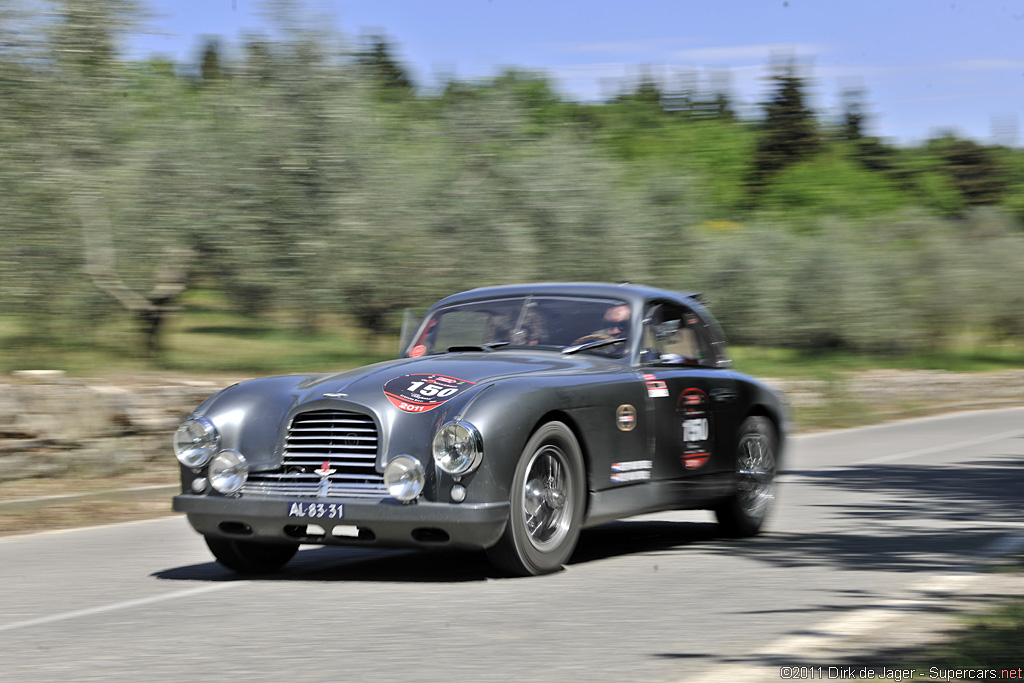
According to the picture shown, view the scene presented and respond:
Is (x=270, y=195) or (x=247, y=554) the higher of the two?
(x=270, y=195)

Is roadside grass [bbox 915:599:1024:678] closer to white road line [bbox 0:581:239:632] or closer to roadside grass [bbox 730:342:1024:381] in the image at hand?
white road line [bbox 0:581:239:632]

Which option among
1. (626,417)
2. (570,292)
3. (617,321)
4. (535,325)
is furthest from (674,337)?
(626,417)

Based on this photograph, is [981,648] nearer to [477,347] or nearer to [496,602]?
[496,602]

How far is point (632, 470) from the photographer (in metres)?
8.20

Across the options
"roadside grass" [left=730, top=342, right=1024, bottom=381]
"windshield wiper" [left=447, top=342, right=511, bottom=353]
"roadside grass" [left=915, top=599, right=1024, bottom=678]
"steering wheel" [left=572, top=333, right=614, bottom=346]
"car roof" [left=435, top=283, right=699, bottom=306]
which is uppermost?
"car roof" [left=435, top=283, right=699, bottom=306]

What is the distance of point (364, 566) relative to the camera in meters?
8.25

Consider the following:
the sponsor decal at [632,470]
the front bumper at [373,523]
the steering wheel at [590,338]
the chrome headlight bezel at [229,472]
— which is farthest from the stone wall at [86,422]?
the sponsor decal at [632,470]

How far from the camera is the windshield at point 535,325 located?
8734 mm

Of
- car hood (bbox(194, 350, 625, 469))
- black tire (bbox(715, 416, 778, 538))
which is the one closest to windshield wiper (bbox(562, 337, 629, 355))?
car hood (bbox(194, 350, 625, 469))

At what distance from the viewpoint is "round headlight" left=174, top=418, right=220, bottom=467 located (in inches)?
299

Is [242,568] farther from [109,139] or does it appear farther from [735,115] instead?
[735,115]

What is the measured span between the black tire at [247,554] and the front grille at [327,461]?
1.98 feet

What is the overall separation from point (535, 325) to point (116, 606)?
3241 millimetres

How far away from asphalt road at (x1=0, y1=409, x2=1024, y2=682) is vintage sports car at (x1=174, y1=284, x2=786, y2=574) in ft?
1.10
